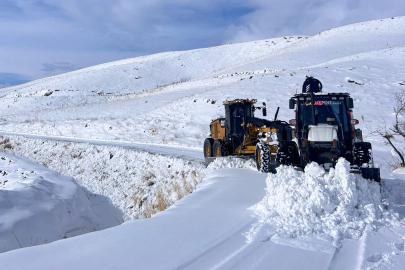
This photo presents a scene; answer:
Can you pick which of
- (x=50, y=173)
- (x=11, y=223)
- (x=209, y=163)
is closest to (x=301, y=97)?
(x=209, y=163)

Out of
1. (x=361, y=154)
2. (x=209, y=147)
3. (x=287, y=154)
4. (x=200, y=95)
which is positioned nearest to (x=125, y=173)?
(x=209, y=147)

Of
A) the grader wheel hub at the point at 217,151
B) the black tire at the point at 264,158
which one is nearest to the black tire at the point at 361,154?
the black tire at the point at 264,158

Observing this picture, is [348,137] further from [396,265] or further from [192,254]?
[192,254]

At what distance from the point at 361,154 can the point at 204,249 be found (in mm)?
5183

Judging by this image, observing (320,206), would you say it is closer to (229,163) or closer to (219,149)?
(229,163)

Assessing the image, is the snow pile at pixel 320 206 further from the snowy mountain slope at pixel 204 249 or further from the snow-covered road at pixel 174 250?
the snow-covered road at pixel 174 250

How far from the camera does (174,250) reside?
3871 millimetres

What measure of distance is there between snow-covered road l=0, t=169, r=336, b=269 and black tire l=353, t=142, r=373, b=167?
3.67 metres

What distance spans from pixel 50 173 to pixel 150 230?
8085 millimetres

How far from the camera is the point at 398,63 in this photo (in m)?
31.8

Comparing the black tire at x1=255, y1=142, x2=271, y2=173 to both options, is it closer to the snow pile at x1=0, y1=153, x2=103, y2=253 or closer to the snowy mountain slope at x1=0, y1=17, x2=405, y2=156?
the snow pile at x1=0, y1=153, x2=103, y2=253

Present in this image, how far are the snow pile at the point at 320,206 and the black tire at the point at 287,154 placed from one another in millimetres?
2027

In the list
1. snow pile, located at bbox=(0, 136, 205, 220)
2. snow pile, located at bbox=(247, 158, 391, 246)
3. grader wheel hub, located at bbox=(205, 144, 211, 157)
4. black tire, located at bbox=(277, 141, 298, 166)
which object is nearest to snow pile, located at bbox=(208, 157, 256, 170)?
snow pile, located at bbox=(0, 136, 205, 220)

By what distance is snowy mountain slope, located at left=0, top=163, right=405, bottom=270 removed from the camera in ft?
11.7
